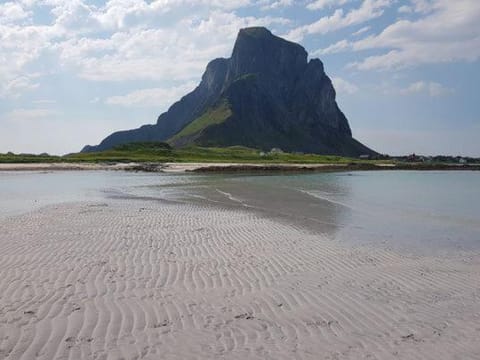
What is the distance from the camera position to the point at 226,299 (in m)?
9.43

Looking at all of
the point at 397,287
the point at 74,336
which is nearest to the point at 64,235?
the point at 74,336

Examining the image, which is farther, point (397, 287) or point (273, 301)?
point (397, 287)

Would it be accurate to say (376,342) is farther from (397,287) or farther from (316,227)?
(316,227)

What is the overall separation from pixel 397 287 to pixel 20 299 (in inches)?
341

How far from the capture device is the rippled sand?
709 centimetres

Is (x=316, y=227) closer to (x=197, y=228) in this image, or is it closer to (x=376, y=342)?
(x=197, y=228)

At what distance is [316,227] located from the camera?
67.7 feet

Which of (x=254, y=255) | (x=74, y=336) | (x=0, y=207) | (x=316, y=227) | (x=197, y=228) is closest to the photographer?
→ (x=74, y=336)

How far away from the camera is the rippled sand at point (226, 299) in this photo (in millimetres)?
7094

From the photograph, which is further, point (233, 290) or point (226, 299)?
point (233, 290)

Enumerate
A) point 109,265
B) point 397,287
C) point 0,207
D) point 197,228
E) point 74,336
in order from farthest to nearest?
point 0,207 < point 197,228 < point 109,265 < point 397,287 < point 74,336

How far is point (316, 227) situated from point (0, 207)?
737 inches

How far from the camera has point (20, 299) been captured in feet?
29.5

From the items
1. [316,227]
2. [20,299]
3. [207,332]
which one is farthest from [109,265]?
[316,227]
